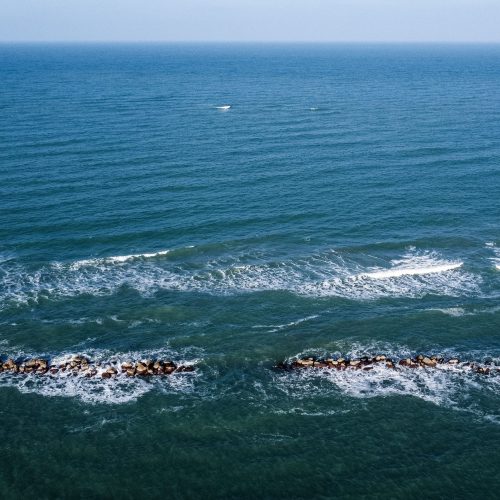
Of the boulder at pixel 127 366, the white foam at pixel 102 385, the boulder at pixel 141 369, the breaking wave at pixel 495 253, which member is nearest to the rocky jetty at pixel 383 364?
the white foam at pixel 102 385

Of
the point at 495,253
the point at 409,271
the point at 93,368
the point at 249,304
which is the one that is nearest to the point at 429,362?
the point at 409,271

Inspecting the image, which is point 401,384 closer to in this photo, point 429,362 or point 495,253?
point 429,362

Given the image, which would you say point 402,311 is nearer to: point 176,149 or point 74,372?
point 74,372

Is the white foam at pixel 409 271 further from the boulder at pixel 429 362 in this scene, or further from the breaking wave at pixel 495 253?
the boulder at pixel 429 362

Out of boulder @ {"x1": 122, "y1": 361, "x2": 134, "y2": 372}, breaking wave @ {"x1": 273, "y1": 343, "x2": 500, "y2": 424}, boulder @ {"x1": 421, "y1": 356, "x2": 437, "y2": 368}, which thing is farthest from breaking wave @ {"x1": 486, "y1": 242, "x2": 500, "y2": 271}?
boulder @ {"x1": 122, "y1": 361, "x2": 134, "y2": 372}

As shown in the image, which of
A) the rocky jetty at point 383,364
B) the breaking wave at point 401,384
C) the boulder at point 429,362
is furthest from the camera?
the boulder at point 429,362

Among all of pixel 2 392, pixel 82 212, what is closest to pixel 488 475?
pixel 2 392

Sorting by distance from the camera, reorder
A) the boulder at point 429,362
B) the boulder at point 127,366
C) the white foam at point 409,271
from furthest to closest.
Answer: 1. the white foam at point 409,271
2. the boulder at point 429,362
3. the boulder at point 127,366

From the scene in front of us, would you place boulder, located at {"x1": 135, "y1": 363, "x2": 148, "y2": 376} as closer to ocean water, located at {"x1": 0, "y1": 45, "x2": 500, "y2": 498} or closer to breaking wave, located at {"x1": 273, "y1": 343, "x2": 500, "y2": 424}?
ocean water, located at {"x1": 0, "y1": 45, "x2": 500, "y2": 498}
